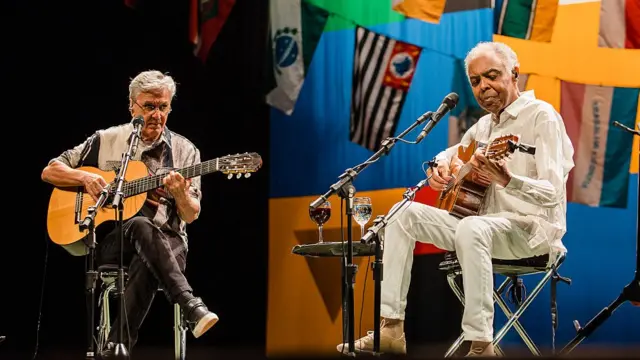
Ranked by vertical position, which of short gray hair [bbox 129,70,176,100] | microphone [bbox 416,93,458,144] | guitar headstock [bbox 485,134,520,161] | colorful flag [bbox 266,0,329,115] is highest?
colorful flag [bbox 266,0,329,115]

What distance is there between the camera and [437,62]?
190 inches

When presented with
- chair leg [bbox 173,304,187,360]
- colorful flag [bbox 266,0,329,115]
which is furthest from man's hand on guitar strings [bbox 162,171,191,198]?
colorful flag [bbox 266,0,329,115]

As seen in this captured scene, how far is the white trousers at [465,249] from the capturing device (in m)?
3.00

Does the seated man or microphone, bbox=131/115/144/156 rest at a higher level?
microphone, bbox=131/115/144/156

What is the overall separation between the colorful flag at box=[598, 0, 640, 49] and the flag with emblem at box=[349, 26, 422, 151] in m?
1.06

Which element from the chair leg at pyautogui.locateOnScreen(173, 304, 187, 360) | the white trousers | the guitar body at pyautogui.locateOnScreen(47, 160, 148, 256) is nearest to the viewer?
the white trousers

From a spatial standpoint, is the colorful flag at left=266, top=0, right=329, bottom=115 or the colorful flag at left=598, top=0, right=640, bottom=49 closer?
the colorful flag at left=598, top=0, right=640, bottom=49

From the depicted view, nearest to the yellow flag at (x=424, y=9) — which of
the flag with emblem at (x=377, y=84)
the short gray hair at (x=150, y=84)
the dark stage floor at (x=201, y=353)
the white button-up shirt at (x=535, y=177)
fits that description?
the flag with emblem at (x=377, y=84)

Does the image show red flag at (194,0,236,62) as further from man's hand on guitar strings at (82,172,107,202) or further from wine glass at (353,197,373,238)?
wine glass at (353,197,373,238)

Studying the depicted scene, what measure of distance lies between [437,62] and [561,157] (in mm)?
1668

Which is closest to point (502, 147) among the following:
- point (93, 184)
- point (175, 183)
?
point (175, 183)

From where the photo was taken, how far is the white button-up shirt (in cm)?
318

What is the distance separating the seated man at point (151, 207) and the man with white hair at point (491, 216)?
0.80 meters

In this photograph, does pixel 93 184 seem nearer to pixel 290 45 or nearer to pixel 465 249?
pixel 465 249
